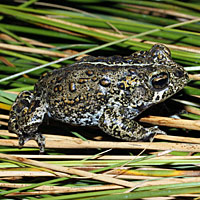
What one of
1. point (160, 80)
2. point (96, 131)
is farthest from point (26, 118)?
point (160, 80)

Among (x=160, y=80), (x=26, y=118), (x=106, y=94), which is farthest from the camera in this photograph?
(x=26, y=118)

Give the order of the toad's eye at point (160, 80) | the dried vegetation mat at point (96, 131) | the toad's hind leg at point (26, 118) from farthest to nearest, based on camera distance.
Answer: the toad's hind leg at point (26, 118) → the toad's eye at point (160, 80) → the dried vegetation mat at point (96, 131)

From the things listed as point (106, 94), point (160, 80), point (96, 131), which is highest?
point (160, 80)

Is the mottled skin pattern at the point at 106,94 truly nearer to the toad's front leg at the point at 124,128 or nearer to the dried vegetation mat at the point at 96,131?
the toad's front leg at the point at 124,128

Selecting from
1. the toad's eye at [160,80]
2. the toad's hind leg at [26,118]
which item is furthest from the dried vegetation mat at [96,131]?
the toad's eye at [160,80]

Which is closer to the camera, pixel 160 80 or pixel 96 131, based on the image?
pixel 160 80

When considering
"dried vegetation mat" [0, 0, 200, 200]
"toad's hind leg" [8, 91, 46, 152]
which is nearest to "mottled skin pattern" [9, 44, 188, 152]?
"toad's hind leg" [8, 91, 46, 152]

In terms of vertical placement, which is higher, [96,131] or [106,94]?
[106,94]

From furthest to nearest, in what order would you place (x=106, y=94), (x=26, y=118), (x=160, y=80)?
(x=26, y=118), (x=106, y=94), (x=160, y=80)

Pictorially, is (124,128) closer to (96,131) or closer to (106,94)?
(106,94)

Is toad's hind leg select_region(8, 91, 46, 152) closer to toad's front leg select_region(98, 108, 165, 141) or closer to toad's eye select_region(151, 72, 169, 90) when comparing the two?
toad's front leg select_region(98, 108, 165, 141)
